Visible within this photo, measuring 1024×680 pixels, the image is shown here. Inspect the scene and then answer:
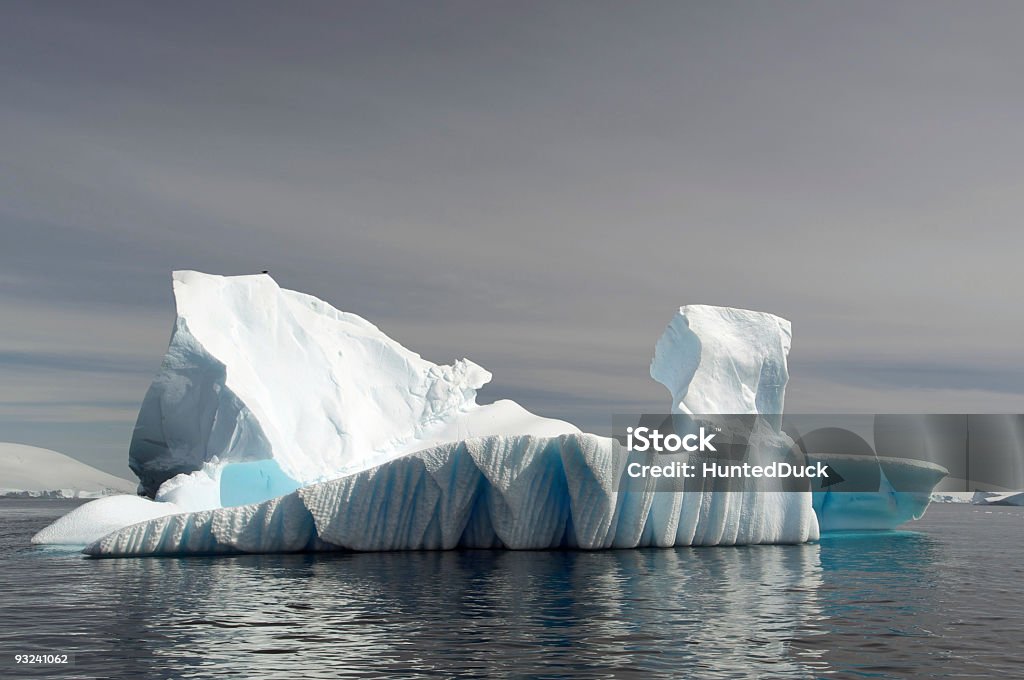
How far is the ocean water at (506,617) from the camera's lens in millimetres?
8633

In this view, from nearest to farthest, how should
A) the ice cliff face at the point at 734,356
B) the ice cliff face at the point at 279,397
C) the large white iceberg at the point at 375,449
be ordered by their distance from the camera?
the large white iceberg at the point at 375,449 < the ice cliff face at the point at 734,356 < the ice cliff face at the point at 279,397

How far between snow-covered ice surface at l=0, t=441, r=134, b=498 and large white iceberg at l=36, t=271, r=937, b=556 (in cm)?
8081

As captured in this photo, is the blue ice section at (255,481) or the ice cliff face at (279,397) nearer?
the ice cliff face at (279,397)

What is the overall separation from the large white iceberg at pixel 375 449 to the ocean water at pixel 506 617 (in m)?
1.33

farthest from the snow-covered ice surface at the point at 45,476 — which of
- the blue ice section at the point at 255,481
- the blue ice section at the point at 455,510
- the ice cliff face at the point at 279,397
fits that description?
the blue ice section at the point at 455,510

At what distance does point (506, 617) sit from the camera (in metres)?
11.2

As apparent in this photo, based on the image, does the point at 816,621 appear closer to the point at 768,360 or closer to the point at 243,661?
the point at 243,661

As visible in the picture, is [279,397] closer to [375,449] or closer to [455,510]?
[375,449]

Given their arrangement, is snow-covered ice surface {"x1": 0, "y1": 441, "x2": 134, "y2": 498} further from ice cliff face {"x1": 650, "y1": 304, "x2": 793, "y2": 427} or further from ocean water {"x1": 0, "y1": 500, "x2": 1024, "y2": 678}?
ocean water {"x1": 0, "y1": 500, "x2": 1024, "y2": 678}

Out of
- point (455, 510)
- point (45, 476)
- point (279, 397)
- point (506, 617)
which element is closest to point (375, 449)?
point (279, 397)

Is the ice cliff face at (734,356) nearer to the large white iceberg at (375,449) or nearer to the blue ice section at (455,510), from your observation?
the large white iceberg at (375,449)

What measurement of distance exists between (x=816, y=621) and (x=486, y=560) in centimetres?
831

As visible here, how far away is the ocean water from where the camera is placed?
8.63 metres

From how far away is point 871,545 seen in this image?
2539 centimetres
